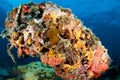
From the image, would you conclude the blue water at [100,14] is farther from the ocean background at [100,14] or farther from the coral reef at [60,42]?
the coral reef at [60,42]

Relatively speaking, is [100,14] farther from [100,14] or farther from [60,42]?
[60,42]

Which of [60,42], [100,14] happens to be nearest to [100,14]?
[100,14]

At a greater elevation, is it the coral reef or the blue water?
the blue water

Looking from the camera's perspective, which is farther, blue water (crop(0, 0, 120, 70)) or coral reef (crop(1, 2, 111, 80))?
blue water (crop(0, 0, 120, 70))

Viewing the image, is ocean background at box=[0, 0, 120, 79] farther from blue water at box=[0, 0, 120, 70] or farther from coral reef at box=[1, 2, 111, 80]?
coral reef at box=[1, 2, 111, 80]

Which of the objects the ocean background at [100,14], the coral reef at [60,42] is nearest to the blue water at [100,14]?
the ocean background at [100,14]

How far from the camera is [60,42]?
13.9ft

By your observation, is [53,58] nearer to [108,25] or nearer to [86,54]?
[86,54]

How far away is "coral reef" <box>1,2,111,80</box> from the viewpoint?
14.1 feet

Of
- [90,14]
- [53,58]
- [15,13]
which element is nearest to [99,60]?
[53,58]

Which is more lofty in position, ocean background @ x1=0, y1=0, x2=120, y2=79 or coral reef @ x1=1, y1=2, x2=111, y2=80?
ocean background @ x1=0, y1=0, x2=120, y2=79

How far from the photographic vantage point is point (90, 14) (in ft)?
118

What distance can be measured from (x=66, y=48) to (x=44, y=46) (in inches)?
19.5

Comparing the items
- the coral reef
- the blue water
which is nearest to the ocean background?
the blue water
